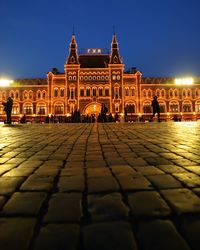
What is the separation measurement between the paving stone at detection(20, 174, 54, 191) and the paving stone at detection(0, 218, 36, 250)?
2.12ft

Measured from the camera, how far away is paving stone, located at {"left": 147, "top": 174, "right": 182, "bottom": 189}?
2.24 m

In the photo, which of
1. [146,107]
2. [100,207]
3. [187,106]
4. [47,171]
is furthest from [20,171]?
[187,106]

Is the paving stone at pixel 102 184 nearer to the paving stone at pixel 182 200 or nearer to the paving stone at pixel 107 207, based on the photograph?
the paving stone at pixel 107 207

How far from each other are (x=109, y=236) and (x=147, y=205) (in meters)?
0.52

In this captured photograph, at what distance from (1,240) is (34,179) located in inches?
47.9

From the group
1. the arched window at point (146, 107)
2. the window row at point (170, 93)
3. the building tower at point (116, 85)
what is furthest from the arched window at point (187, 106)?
the building tower at point (116, 85)

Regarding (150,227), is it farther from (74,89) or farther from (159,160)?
(74,89)

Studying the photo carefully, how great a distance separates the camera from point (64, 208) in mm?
1739

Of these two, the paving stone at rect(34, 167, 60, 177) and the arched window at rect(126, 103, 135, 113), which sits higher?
the arched window at rect(126, 103, 135, 113)

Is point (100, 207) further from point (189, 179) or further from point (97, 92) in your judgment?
point (97, 92)

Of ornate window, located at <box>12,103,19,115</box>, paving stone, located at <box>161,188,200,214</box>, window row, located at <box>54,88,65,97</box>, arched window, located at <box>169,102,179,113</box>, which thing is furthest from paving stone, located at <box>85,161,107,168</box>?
arched window, located at <box>169,102,179,113</box>

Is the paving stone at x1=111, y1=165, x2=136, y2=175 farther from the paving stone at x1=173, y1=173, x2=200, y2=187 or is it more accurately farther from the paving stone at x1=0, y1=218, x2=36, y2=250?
the paving stone at x1=0, y1=218, x2=36, y2=250

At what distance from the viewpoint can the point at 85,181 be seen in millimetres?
2434

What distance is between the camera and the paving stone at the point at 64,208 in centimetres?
157
